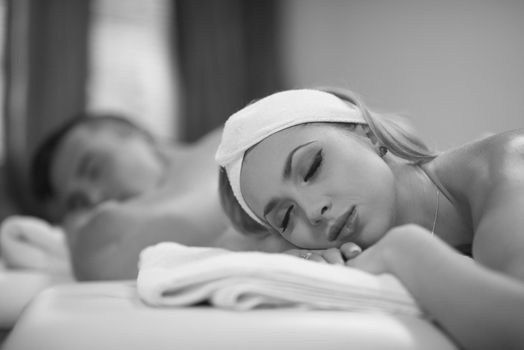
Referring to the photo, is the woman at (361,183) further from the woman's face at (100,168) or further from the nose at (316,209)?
the woman's face at (100,168)

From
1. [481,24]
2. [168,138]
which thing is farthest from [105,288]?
[481,24]

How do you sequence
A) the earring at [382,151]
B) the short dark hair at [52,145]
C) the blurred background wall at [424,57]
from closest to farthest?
the earring at [382,151], the short dark hair at [52,145], the blurred background wall at [424,57]

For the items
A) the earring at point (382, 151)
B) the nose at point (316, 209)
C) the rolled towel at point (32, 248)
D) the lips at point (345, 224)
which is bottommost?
the rolled towel at point (32, 248)

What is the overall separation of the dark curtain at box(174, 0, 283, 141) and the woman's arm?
9.30 feet

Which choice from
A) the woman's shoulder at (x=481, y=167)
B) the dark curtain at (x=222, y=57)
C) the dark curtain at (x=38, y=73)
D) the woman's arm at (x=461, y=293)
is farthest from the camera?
the dark curtain at (x=222, y=57)

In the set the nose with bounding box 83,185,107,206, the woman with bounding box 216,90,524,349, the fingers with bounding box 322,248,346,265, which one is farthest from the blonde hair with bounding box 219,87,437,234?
the nose with bounding box 83,185,107,206

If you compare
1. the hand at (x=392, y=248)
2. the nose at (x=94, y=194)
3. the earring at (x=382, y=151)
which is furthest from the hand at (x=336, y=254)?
the nose at (x=94, y=194)

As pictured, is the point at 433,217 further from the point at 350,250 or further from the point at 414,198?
the point at 350,250

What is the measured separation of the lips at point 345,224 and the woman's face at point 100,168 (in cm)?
116

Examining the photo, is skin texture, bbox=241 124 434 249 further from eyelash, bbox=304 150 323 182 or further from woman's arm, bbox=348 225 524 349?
woman's arm, bbox=348 225 524 349

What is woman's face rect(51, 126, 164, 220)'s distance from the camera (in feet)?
7.72

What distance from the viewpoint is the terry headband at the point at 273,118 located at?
1.37 metres

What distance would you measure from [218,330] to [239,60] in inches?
128

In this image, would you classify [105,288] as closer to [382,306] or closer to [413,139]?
[382,306]
